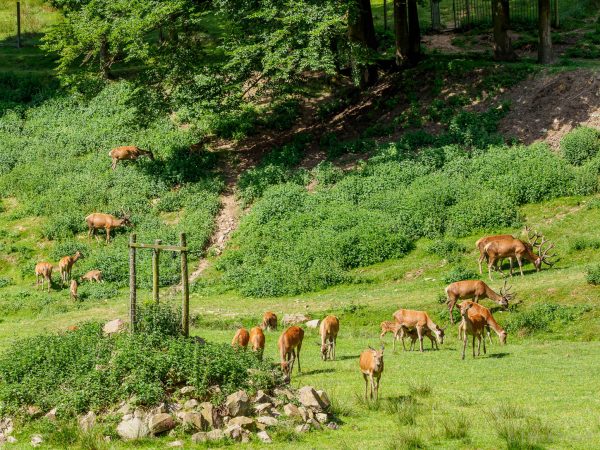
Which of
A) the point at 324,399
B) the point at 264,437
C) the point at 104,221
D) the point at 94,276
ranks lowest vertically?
the point at 264,437

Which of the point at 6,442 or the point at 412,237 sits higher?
the point at 412,237

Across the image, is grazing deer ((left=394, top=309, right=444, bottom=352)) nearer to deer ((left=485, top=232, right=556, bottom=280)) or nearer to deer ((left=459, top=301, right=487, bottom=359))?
deer ((left=459, top=301, right=487, bottom=359))

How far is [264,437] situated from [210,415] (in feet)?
3.85

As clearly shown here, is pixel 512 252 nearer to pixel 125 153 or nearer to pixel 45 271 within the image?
pixel 45 271

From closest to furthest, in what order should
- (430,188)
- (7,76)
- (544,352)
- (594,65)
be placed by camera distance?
(544,352), (430,188), (594,65), (7,76)

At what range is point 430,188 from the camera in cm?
3912

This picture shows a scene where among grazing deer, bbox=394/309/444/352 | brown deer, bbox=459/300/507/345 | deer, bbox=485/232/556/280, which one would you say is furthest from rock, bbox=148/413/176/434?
deer, bbox=485/232/556/280

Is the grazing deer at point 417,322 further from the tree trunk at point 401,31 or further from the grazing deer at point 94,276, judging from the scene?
the tree trunk at point 401,31

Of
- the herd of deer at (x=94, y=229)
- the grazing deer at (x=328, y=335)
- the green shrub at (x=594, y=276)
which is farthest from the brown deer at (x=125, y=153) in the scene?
the green shrub at (x=594, y=276)

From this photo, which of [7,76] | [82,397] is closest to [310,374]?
[82,397]

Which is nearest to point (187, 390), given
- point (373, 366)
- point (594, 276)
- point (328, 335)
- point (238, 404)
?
point (238, 404)

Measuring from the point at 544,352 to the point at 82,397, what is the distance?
41.1 feet

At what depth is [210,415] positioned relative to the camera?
57.8 feet

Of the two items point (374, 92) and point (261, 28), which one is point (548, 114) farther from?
point (261, 28)
